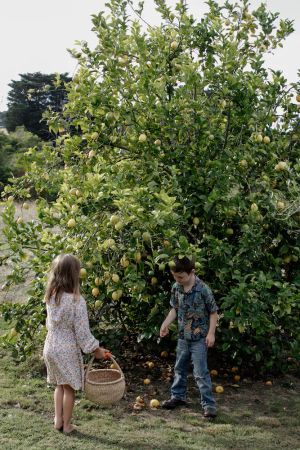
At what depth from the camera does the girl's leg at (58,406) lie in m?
4.13

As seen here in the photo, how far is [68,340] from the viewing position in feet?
13.3

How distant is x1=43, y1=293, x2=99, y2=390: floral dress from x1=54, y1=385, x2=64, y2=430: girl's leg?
11 centimetres

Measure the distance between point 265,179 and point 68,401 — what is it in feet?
7.95

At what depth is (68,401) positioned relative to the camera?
13.4 feet

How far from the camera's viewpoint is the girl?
13.2 feet

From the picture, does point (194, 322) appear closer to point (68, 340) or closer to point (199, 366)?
point (199, 366)

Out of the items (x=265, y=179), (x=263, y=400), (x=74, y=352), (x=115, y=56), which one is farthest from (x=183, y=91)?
(x=263, y=400)

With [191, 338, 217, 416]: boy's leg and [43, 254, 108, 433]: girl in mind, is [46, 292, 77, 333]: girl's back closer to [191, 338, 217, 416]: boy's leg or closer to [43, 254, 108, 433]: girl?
[43, 254, 108, 433]: girl

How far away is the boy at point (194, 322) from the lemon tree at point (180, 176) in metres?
0.20

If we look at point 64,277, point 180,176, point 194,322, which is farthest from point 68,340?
point 180,176

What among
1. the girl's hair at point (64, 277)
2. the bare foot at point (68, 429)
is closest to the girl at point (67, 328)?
the girl's hair at point (64, 277)

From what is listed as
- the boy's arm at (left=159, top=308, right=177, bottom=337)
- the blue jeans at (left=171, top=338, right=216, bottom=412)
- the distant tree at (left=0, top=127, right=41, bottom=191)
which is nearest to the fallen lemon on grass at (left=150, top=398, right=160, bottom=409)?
the blue jeans at (left=171, top=338, right=216, bottom=412)

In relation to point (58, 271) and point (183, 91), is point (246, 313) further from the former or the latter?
point (183, 91)

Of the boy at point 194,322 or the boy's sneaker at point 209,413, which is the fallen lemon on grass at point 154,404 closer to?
the boy at point 194,322
